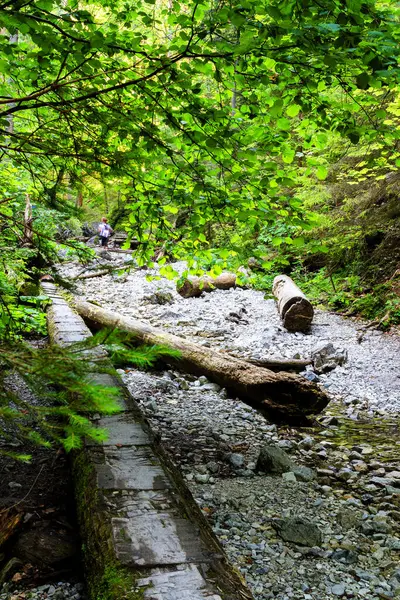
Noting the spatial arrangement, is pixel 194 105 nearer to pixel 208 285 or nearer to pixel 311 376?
pixel 311 376

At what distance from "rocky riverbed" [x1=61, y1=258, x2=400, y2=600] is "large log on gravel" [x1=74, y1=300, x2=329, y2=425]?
0.71 feet

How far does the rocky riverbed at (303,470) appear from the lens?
119 inches

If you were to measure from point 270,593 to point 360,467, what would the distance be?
2403 mm

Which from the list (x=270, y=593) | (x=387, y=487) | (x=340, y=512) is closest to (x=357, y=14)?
(x=270, y=593)

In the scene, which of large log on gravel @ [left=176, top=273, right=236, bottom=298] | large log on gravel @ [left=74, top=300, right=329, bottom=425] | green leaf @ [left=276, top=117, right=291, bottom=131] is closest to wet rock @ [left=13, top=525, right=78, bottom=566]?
large log on gravel @ [left=74, top=300, right=329, bottom=425]

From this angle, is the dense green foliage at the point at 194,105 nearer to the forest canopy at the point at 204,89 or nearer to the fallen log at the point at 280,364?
the forest canopy at the point at 204,89

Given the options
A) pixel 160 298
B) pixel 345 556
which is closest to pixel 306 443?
pixel 345 556

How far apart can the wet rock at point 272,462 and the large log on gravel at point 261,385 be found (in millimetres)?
1238

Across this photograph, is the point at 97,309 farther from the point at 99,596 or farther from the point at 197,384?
the point at 99,596

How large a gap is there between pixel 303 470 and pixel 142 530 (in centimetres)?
257

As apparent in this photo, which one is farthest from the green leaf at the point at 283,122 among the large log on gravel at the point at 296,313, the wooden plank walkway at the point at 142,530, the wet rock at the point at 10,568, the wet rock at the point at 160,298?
the wet rock at the point at 160,298

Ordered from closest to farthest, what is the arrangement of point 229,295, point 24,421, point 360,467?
point 360,467
point 24,421
point 229,295

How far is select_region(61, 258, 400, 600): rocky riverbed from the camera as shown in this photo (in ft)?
9.93

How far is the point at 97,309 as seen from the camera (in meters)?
10.2
